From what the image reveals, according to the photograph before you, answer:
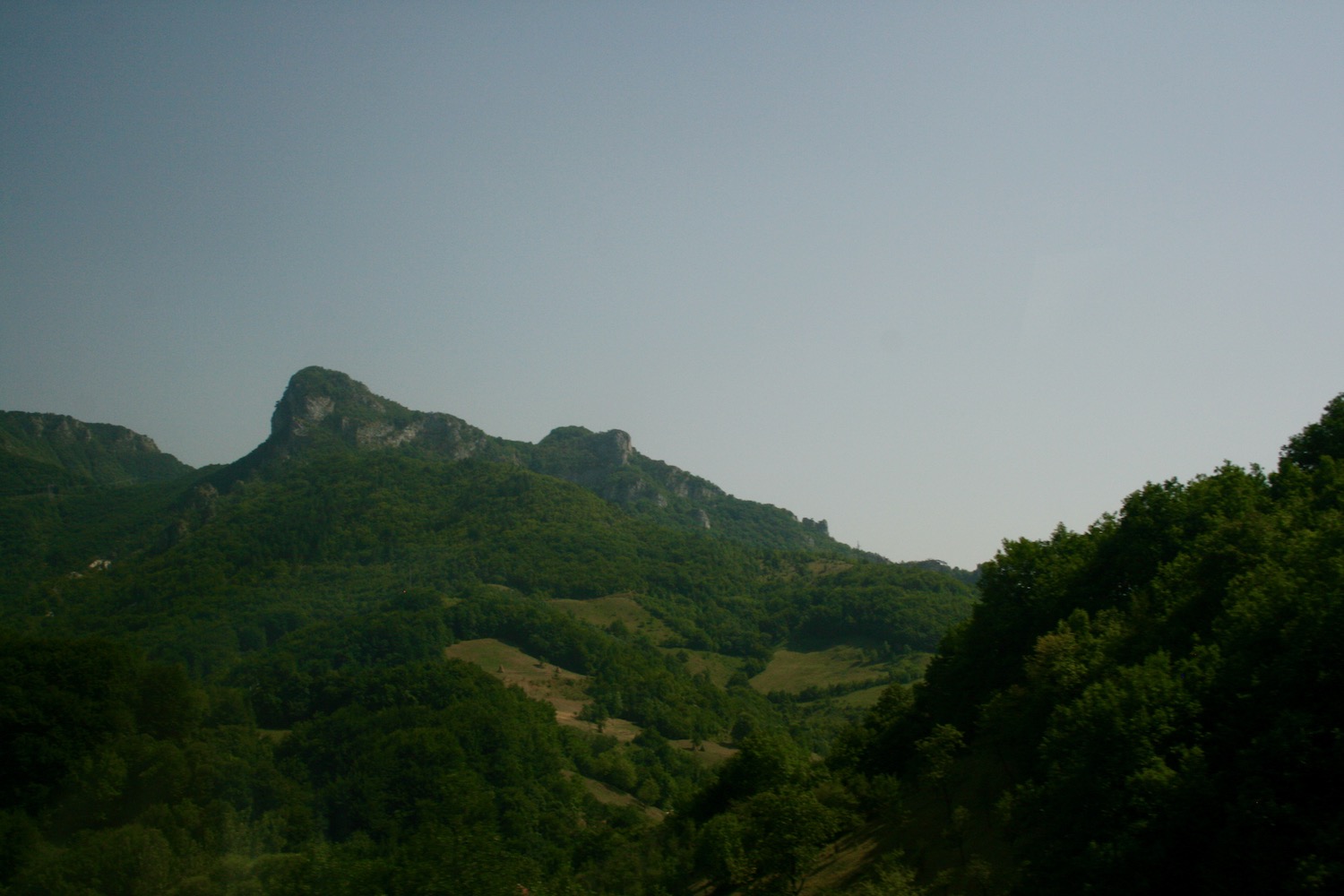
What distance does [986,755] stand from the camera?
38438 millimetres

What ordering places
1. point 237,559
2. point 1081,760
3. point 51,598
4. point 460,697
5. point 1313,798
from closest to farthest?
1. point 1313,798
2. point 1081,760
3. point 460,697
4. point 51,598
5. point 237,559

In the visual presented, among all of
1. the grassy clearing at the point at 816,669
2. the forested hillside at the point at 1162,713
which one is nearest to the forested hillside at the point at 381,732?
the grassy clearing at the point at 816,669

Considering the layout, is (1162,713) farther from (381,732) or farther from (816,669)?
(816,669)

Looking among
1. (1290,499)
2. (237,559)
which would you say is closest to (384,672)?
(1290,499)

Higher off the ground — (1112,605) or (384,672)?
(1112,605)

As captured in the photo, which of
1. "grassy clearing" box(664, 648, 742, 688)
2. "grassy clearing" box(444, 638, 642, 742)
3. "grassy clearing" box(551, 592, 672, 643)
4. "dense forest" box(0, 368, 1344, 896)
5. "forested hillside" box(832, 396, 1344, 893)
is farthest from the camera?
"grassy clearing" box(551, 592, 672, 643)

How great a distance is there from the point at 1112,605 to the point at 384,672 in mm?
90434

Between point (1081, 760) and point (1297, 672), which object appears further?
point (1081, 760)

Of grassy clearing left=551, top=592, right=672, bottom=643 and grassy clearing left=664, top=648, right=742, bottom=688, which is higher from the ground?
grassy clearing left=551, top=592, right=672, bottom=643

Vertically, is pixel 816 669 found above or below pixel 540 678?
below

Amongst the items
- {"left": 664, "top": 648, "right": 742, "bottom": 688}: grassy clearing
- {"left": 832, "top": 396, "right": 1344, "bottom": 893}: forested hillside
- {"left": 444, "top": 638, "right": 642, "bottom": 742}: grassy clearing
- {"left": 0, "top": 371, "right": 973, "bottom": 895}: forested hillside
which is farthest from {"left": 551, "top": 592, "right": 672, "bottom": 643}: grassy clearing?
{"left": 832, "top": 396, "right": 1344, "bottom": 893}: forested hillside

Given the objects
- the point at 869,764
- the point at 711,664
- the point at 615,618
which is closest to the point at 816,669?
the point at 711,664

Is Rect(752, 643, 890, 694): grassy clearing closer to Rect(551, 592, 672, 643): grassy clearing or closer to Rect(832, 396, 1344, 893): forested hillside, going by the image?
Rect(551, 592, 672, 643): grassy clearing

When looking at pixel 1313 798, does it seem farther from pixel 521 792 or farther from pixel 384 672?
pixel 384 672
